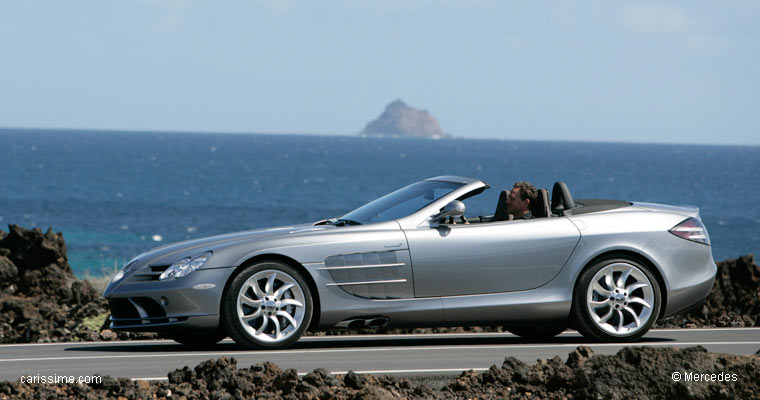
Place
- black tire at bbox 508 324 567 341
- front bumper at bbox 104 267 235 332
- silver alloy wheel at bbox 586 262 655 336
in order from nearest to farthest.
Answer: front bumper at bbox 104 267 235 332 → silver alloy wheel at bbox 586 262 655 336 → black tire at bbox 508 324 567 341

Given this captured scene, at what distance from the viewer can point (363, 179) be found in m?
113

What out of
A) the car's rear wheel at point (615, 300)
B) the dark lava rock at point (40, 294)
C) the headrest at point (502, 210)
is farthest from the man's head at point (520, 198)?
the dark lava rock at point (40, 294)

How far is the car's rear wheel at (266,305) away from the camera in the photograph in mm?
8820

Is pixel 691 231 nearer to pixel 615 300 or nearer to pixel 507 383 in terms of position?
pixel 615 300

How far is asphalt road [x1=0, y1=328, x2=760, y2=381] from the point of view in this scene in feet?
26.9

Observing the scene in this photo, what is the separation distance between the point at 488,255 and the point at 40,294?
26.3 feet

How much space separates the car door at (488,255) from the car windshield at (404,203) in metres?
0.30

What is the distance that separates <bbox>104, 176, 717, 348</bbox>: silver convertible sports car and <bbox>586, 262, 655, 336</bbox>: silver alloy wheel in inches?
0.5

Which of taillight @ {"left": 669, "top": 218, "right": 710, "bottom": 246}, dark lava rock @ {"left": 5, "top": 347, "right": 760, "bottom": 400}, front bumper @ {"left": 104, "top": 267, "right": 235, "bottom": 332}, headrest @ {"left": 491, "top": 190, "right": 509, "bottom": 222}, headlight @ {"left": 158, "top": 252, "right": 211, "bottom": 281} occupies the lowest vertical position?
dark lava rock @ {"left": 5, "top": 347, "right": 760, "bottom": 400}

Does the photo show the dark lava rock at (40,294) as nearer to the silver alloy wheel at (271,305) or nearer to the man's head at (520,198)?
the silver alloy wheel at (271,305)

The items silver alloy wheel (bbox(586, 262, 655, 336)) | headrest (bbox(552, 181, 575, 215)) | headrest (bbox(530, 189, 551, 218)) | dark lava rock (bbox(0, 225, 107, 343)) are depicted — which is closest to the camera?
silver alloy wheel (bbox(586, 262, 655, 336))

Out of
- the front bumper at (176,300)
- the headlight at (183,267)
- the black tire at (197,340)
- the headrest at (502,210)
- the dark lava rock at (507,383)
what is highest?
the headrest at (502,210)

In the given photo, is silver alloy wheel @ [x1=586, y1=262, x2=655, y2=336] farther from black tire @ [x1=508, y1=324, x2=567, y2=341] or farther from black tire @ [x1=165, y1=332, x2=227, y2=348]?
black tire @ [x1=165, y1=332, x2=227, y2=348]

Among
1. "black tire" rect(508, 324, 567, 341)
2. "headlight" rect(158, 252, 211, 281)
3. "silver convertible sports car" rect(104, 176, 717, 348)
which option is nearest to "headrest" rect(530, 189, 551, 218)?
"silver convertible sports car" rect(104, 176, 717, 348)
